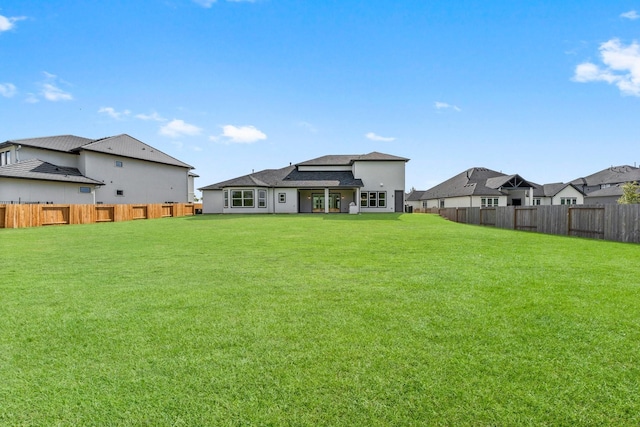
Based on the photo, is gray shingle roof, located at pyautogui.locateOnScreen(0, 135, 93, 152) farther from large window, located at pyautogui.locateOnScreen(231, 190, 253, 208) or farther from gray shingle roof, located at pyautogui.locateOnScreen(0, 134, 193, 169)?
large window, located at pyautogui.locateOnScreen(231, 190, 253, 208)

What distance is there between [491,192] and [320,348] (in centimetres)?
4130

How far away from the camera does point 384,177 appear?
3344cm

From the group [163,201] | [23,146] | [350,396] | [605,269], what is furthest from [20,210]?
[605,269]

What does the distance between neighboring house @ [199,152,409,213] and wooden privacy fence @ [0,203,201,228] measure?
6935 mm

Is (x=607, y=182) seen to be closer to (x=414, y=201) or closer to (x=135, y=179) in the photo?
(x=414, y=201)

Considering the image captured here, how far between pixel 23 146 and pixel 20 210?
12.8 meters

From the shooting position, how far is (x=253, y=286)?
4.91 meters

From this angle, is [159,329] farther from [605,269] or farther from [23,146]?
[23,146]

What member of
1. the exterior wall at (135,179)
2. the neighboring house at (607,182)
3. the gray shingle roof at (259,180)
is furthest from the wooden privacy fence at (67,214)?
the neighboring house at (607,182)

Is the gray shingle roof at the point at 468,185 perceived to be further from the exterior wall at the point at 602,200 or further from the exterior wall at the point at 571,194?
the exterior wall at the point at 602,200

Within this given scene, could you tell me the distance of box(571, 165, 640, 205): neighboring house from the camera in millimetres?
43172

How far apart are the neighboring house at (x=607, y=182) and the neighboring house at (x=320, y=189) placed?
27.3m

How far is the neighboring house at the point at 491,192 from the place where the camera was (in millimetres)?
38750

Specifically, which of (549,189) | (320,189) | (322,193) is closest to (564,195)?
(549,189)
